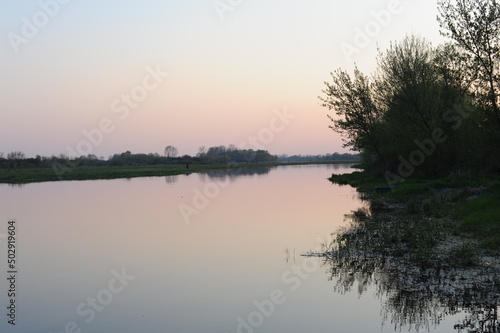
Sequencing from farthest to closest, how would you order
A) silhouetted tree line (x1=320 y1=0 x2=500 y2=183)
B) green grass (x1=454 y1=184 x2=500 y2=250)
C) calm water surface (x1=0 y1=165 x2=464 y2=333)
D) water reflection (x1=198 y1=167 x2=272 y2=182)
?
1. water reflection (x1=198 y1=167 x2=272 y2=182)
2. silhouetted tree line (x1=320 y1=0 x2=500 y2=183)
3. green grass (x1=454 y1=184 x2=500 y2=250)
4. calm water surface (x1=0 y1=165 x2=464 y2=333)

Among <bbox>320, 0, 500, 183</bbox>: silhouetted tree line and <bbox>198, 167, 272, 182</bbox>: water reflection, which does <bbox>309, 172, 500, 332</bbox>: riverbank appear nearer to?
<bbox>320, 0, 500, 183</bbox>: silhouetted tree line

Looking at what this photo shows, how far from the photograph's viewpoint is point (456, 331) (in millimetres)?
8594

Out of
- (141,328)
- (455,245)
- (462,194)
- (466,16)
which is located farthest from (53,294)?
(466,16)

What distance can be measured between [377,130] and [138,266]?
32.0 meters
